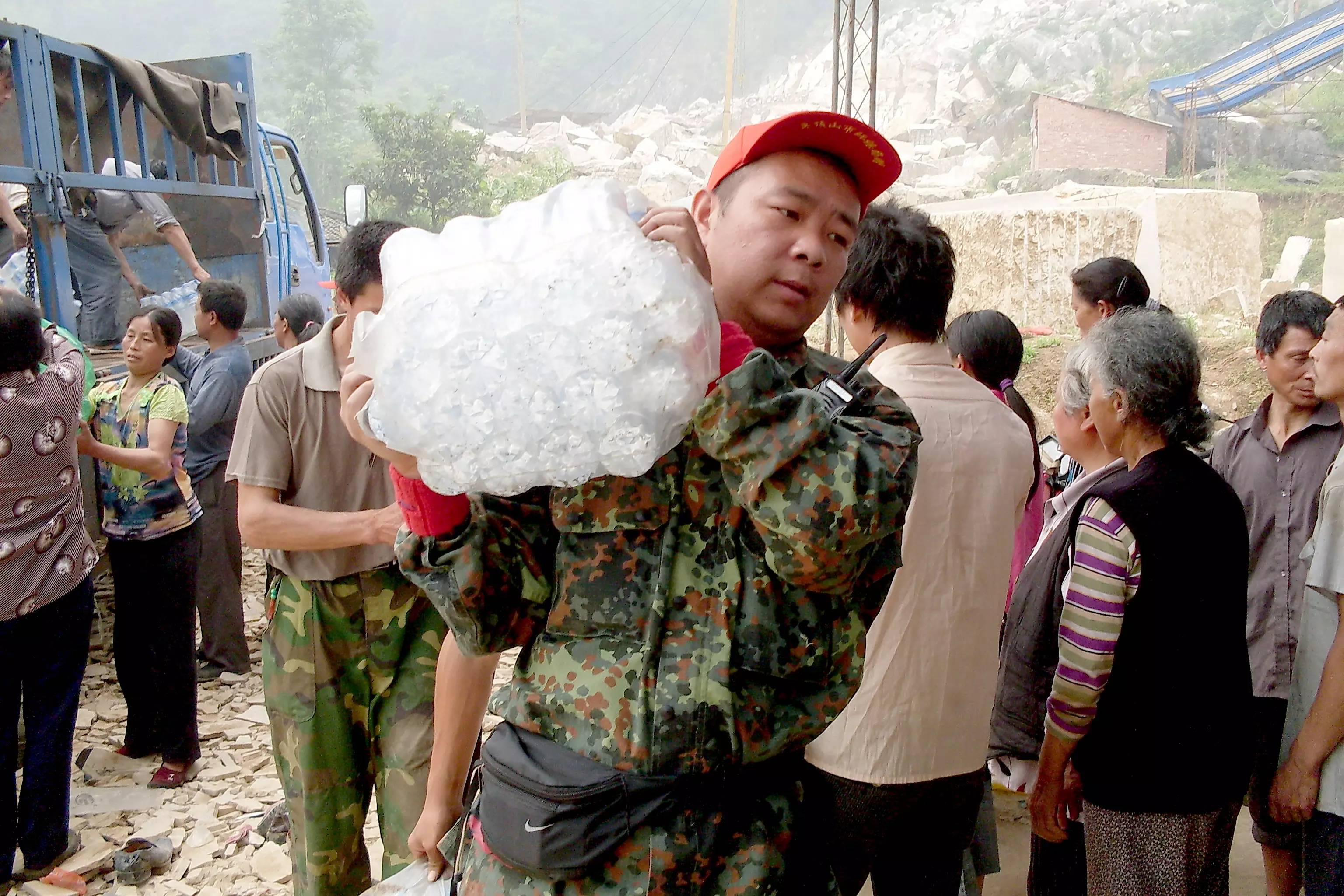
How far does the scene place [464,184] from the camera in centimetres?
3453

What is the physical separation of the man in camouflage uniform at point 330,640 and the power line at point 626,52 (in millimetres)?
65145

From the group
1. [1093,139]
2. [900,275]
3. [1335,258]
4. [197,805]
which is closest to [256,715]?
[197,805]

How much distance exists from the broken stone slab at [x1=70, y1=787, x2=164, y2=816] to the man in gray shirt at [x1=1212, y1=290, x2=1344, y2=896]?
170 inches

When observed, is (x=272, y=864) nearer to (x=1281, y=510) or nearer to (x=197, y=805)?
(x=197, y=805)

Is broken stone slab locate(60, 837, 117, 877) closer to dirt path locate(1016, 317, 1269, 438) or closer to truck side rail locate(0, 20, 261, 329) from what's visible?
truck side rail locate(0, 20, 261, 329)

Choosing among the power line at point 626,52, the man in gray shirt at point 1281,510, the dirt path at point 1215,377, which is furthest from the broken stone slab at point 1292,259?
the power line at point 626,52

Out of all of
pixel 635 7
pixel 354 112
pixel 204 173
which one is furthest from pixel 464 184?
pixel 635 7

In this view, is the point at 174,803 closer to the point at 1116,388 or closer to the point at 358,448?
the point at 358,448

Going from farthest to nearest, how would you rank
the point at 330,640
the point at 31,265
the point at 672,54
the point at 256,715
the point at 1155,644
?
the point at 672,54, the point at 31,265, the point at 256,715, the point at 330,640, the point at 1155,644

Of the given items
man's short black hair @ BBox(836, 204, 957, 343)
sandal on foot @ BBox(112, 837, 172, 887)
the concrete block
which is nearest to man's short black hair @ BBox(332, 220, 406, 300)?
man's short black hair @ BBox(836, 204, 957, 343)

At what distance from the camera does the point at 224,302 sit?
5.31 m

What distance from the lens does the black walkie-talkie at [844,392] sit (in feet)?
3.71

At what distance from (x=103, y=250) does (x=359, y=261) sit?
Answer: 4.35 meters

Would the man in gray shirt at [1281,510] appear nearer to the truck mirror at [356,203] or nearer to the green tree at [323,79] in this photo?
the truck mirror at [356,203]
